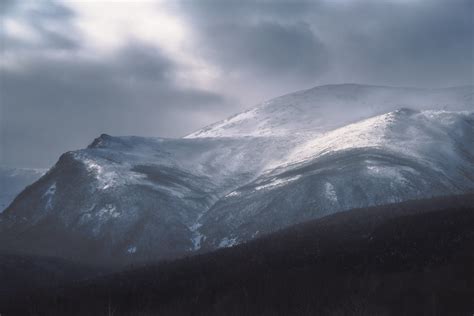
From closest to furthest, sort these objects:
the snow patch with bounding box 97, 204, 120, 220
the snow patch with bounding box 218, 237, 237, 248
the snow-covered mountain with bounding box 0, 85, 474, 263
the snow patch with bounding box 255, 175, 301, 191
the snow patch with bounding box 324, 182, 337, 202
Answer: the snow patch with bounding box 218, 237, 237, 248
the snow-covered mountain with bounding box 0, 85, 474, 263
the snow patch with bounding box 324, 182, 337, 202
the snow patch with bounding box 97, 204, 120, 220
the snow patch with bounding box 255, 175, 301, 191

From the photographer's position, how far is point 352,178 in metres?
97.3

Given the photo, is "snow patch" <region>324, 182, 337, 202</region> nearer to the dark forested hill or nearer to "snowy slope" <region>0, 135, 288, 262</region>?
"snowy slope" <region>0, 135, 288, 262</region>

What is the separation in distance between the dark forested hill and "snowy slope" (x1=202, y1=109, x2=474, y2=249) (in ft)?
182

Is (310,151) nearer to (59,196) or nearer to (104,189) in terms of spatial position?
(104,189)

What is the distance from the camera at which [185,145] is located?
541 feet

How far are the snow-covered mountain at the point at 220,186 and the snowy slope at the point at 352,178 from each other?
27 cm

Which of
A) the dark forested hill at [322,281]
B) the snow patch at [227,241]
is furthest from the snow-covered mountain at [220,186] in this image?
the dark forested hill at [322,281]

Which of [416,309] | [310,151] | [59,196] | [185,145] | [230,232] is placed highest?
[185,145]

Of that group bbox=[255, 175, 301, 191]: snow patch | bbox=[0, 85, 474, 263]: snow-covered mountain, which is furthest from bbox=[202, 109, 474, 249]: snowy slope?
bbox=[255, 175, 301, 191]: snow patch

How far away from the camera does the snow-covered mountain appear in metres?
89.9

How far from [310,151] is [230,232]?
52.4 m

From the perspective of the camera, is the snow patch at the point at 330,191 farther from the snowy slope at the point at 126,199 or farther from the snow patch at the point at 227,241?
the snowy slope at the point at 126,199

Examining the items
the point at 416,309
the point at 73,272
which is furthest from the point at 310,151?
the point at 416,309

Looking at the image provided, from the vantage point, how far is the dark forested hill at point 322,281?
Answer: 14.8m
